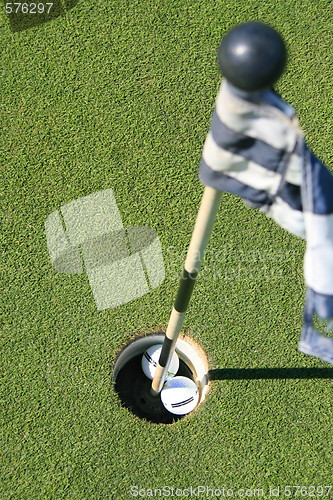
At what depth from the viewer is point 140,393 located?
13.7 feet

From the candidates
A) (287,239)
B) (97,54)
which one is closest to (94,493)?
(287,239)

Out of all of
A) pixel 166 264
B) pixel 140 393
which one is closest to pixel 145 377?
pixel 140 393

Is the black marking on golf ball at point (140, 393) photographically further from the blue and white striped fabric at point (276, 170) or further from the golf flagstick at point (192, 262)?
the blue and white striped fabric at point (276, 170)

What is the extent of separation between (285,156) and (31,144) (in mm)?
2968

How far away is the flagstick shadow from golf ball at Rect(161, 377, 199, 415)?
168 millimetres

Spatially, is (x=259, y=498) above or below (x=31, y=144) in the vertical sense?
below

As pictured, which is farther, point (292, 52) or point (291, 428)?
point (292, 52)

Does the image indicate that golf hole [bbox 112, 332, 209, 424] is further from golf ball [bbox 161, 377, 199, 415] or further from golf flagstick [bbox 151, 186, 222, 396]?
golf flagstick [bbox 151, 186, 222, 396]

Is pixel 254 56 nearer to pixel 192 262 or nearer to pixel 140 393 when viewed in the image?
pixel 192 262

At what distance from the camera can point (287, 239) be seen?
4387 millimetres

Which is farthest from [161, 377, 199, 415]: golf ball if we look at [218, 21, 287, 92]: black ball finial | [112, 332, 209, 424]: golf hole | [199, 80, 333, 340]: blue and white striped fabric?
[218, 21, 287, 92]: black ball finial

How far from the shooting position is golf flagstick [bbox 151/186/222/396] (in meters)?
2.36

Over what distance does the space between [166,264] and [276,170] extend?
223 cm

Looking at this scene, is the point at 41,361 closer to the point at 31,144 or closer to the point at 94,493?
the point at 94,493
